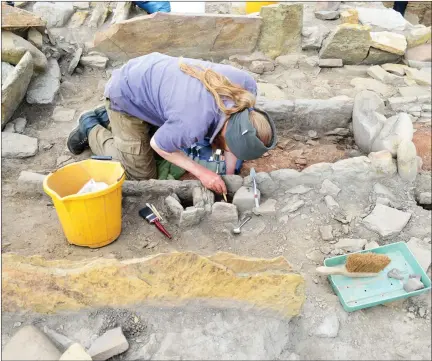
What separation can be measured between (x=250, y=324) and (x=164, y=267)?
57cm

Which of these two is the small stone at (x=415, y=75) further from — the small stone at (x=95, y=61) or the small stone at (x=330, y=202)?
the small stone at (x=95, y=61)

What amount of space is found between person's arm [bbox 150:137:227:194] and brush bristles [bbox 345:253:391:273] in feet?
3.80

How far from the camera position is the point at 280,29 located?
219 inches

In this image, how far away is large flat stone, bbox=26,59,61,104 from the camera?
483 centimetres

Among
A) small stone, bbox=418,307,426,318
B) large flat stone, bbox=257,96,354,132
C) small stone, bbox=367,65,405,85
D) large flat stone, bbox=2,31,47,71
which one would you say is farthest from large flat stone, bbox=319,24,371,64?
small stone, bbox=418,307,426,318

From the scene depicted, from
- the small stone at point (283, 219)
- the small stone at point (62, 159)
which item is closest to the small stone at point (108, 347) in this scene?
the small stone at point (283, 219)

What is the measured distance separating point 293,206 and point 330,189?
12.9 inches

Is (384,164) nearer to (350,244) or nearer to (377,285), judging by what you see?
(350,244)

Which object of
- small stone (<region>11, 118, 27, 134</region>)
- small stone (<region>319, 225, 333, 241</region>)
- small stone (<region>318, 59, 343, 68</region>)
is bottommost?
small stone (<region>11, 118, 27, 134</region>)

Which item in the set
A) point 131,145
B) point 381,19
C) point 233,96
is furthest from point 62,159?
point 381,19

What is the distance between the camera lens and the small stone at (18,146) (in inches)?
162

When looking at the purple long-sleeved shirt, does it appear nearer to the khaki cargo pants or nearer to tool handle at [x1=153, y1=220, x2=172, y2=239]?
the khaki cargo pants

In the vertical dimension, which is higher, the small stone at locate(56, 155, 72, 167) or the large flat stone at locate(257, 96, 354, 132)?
the large flat stone at locate(257, 96, 354, 132)

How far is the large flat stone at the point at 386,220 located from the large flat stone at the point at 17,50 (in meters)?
3.78
